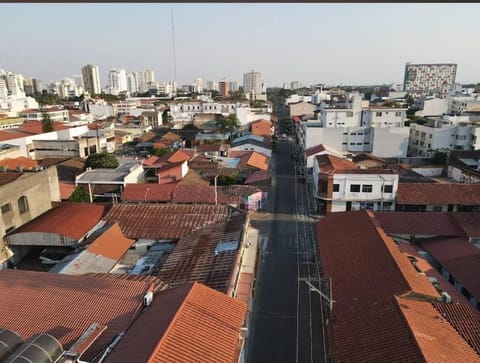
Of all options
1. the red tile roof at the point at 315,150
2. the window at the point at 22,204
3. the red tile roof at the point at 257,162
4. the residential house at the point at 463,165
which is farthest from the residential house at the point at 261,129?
the window at the point at 22,204

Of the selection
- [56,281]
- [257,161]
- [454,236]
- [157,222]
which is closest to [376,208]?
[454,236]

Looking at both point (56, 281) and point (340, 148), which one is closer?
point (56, 281)

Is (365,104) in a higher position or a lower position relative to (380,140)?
higher

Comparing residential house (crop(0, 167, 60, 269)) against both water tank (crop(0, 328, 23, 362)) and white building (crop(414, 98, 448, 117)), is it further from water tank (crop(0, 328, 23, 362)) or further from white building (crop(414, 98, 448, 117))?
white building (crop(414, 98, 448, 117))

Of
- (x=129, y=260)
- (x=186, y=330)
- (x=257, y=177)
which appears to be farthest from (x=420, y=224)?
(x=186, y=330)

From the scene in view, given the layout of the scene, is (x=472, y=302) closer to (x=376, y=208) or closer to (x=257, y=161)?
(x=376, y=208)

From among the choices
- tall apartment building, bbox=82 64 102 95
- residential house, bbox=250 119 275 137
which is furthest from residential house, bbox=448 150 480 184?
tall apartment building, bbox=82 64 102 95
